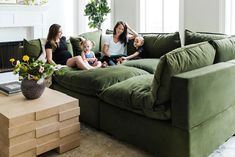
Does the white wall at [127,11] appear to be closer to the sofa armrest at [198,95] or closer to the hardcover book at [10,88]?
the hardcover book at [10,88]

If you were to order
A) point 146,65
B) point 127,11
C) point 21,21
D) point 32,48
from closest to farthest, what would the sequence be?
1. point 146,65
2. point 32,48
3. point 21,21
4. point 127,11

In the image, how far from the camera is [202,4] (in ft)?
15.1

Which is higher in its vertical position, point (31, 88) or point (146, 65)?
point (146, 65)

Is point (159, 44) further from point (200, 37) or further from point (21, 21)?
point (21, 21)

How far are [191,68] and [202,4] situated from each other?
257 centimetres

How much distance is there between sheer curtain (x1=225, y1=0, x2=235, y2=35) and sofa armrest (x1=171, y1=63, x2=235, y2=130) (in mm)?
2170

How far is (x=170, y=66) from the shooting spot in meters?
2.21

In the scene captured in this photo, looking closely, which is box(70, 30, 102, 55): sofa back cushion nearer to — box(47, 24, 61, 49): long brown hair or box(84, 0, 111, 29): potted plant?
box(47, 24, 61, 49): long brown hair

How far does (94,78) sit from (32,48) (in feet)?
3.75

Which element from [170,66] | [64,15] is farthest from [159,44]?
[64,15]

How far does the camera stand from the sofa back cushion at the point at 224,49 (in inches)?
109

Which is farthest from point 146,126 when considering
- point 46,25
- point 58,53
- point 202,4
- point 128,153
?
point 46,25

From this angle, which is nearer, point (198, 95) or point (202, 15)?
point (198, 95)

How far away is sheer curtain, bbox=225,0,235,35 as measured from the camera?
4.41 m
